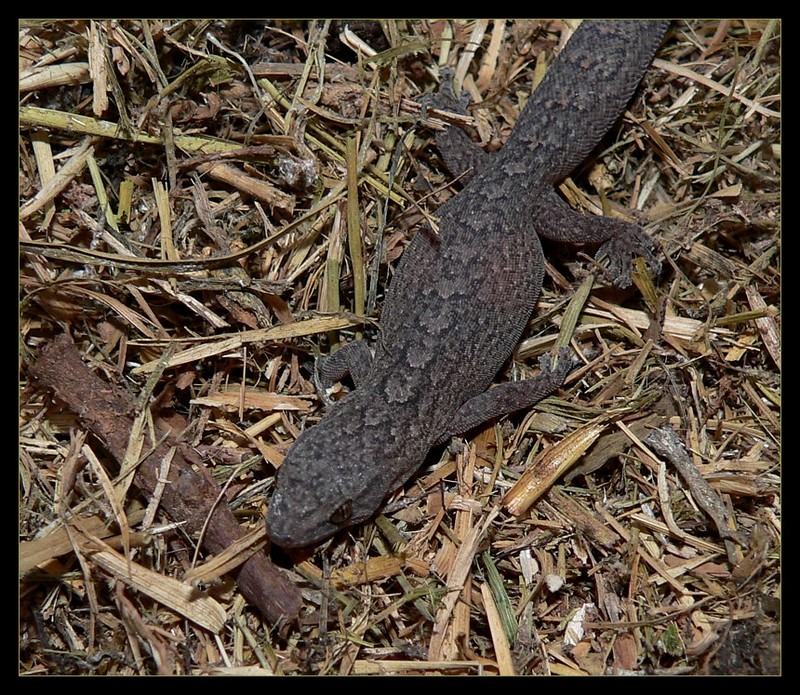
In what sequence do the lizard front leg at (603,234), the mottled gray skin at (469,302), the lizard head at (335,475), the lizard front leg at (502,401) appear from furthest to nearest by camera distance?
1. the lizard front leg at (603,234)
2. the lizard front leg at (502,401)
3. the mottled gray skin at (469,302)
4. the lizard head at (335,475)

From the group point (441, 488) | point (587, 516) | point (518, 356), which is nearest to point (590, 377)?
point (518, 356)

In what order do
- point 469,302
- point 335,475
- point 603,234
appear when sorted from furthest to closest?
point 603,234, point 469,302, point 335,475

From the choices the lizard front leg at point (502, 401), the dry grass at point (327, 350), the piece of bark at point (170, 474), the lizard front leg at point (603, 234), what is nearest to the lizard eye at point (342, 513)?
the dry grass at point (327, 350)

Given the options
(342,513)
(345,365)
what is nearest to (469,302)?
(345,365)

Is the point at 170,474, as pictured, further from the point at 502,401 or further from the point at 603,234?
the point at 603,234

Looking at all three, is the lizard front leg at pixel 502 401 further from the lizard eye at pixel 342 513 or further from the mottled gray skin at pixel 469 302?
the lizard eye at pixel 342 513

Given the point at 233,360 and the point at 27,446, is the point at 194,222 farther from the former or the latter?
the point at 27,446
